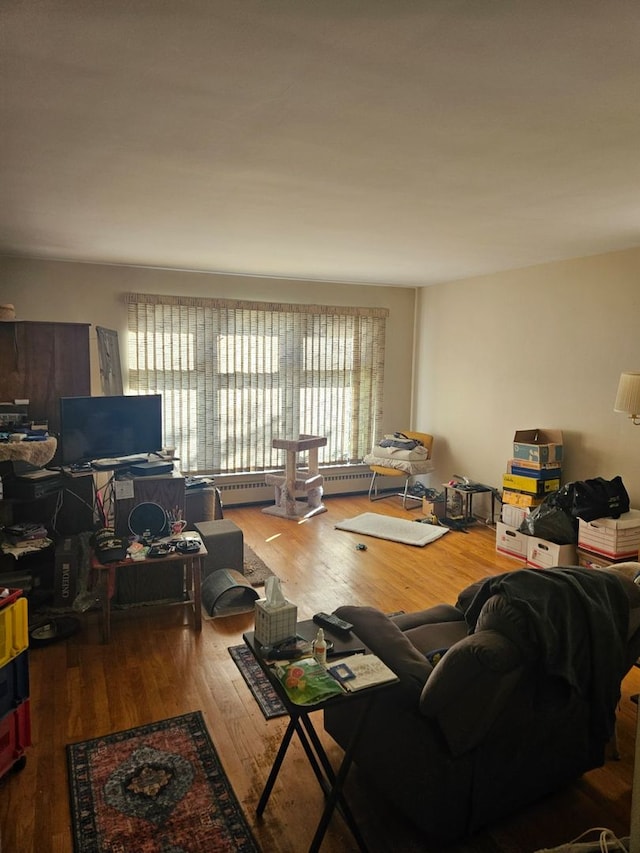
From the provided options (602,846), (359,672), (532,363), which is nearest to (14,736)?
(359,672)

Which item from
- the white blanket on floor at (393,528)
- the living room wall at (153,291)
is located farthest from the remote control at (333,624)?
the living room wall at (153,291)

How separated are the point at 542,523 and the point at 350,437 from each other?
2.81 meters

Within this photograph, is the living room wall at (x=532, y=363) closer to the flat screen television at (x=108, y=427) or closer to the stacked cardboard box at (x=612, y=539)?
the stacked cardboard box at (x=612, y=539)

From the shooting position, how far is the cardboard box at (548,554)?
435 cm

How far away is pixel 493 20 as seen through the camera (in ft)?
4.42

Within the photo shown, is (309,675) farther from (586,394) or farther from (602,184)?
(586,394)

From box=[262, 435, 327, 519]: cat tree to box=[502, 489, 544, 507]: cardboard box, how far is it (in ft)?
6.62

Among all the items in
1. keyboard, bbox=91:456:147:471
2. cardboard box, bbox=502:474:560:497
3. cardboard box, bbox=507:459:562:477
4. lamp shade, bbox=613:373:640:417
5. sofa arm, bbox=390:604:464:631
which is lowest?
sofa arm, bbox=390:604:464:631

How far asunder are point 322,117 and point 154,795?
8.23ft

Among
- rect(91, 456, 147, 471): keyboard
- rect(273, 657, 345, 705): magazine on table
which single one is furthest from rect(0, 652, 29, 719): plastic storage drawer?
rect(91, 456, 147, 471): keyboard

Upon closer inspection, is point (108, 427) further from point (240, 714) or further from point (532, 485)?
point (532, 485)

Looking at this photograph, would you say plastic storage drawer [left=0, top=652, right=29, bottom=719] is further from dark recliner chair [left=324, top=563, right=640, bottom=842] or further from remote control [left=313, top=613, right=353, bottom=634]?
dark recliner chair [left=324, top=563, right=640, bottom=842]

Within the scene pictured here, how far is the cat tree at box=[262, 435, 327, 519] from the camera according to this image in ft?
19.7

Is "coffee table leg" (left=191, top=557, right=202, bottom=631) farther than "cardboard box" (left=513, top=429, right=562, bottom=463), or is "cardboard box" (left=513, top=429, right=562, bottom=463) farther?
"cardboard box" (left=513, top=429, right=562, bottom=463)
